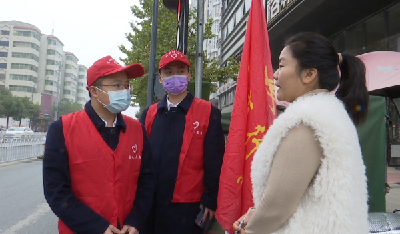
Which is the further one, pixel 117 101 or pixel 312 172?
pixel 117 101

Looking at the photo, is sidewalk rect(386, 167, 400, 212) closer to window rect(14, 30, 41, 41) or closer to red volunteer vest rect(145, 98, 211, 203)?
red volunteer vest rect(145, 98, 211, 203)

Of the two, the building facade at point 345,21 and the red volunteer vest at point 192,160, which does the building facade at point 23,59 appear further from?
the red volunteer vest at point 192,160

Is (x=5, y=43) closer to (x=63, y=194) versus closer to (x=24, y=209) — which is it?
(x=24, y=209)

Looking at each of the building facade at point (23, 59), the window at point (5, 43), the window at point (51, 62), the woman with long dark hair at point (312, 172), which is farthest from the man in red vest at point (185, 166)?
the window at point (51, 62)

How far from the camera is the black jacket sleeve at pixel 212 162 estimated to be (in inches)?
102

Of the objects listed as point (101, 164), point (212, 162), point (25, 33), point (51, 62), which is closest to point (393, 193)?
point (212, 162)

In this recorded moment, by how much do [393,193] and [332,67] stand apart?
800 cm

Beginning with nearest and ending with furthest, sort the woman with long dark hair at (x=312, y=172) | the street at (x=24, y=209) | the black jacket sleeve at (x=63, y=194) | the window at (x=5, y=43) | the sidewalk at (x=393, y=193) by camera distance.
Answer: the woman with long dark hair at (x=312, y=172), the black jacket sleeve at (x=63, y=194), the street at (x=24, y=209), the sidewalk at (x=393, y=193), the window at (x=5, y=43)

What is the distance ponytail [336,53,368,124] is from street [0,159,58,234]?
510 centimetres

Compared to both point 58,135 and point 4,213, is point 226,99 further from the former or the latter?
point 58,135

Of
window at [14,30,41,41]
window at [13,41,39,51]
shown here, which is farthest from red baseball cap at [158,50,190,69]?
window at [14,30,41,41]

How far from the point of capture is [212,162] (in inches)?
103

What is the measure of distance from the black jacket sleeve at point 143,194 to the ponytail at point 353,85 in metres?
1.26

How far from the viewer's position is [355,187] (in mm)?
1253
